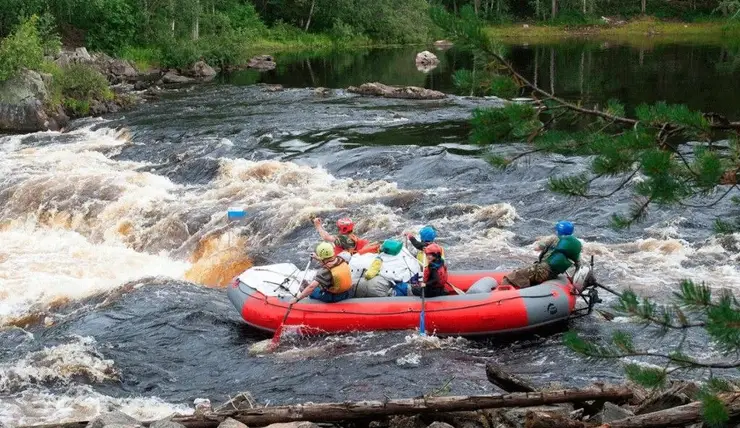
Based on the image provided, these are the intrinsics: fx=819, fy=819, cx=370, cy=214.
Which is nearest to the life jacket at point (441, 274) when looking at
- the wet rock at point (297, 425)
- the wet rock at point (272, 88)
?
the wet rock at point (297, 425)

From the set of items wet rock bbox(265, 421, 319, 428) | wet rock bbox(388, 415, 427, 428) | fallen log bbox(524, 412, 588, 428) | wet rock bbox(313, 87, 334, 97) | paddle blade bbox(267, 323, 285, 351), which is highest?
fallen log bbox(524, 412, 588, 428)

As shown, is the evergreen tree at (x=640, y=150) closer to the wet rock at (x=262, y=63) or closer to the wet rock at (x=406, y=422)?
the wet rock at (x=406, y=422)

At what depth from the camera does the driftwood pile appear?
5.64 metres

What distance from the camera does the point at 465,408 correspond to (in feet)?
19.1

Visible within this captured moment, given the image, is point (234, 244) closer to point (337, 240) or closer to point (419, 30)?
point (337, 240)

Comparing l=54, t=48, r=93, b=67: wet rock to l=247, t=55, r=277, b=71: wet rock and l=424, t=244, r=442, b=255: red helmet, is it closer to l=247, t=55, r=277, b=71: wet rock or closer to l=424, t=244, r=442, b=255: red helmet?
l=247, t=55, r=277, b=71: wet rock

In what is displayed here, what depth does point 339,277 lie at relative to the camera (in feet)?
31.8

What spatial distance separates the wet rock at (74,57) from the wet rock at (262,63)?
25.4 feet

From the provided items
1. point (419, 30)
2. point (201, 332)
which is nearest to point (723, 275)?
point (201, 332)

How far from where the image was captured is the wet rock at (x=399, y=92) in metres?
25.7

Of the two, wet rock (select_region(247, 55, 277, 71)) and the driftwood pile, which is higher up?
the driftwood pile

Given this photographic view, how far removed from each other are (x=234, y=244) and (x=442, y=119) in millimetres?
9604

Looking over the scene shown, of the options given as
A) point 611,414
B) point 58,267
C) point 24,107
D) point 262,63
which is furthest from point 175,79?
point 611,414

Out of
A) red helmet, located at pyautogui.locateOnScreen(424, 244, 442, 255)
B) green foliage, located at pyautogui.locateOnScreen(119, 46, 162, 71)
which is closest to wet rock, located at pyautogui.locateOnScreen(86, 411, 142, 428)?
red helmet, located at pyautogui.locateOnScreen(424, 244, 442, 255)
